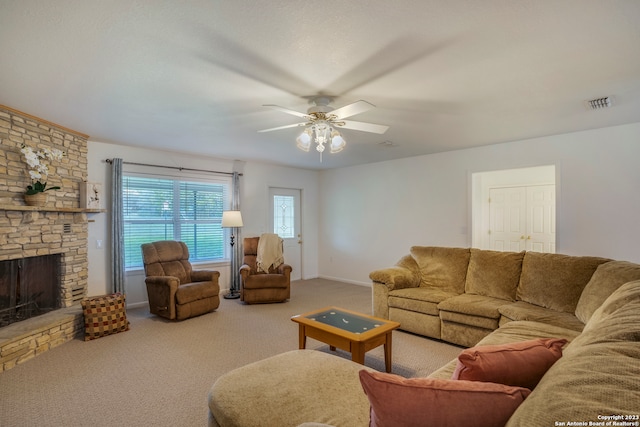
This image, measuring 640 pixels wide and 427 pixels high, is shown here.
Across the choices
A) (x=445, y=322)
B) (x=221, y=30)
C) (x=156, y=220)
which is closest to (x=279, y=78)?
(x=221, y=30)

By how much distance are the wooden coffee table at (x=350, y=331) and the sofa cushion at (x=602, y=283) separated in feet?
4.98

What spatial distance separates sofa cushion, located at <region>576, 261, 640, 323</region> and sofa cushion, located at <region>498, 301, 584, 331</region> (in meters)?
0.08

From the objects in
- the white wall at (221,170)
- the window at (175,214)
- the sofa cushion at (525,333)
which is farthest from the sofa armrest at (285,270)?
the sofa cushion at (525,333)

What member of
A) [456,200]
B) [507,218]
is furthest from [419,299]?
[507,218]

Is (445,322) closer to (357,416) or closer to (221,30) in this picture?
(357,416)

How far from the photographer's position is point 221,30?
1845 millimetres

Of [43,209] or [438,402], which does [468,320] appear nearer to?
[438,402]

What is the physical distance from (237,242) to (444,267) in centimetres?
360

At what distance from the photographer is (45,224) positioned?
12.1ft

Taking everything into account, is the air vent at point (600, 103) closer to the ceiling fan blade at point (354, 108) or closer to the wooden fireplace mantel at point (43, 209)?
the ceiling fan blade at point (354, 108)

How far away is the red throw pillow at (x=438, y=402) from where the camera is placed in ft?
2.95

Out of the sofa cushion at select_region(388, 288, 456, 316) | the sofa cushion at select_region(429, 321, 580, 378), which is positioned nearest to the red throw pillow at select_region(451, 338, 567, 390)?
the sofa cushion at select_region(429, 321, 580, 378)

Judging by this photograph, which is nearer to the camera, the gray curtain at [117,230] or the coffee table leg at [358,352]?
the coffee table leg at [358,352]

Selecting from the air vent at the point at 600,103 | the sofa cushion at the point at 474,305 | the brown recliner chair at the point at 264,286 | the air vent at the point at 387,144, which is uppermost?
the air vent at the point at 387,144
